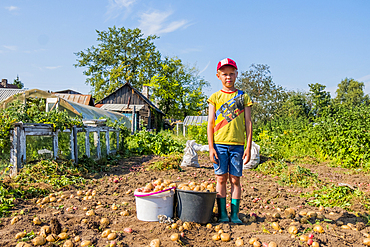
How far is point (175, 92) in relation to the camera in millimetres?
35562

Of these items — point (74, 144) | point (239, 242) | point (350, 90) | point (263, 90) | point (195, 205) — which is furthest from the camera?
point (350, 90)

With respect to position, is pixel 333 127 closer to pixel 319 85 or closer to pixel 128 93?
pixel 319 85

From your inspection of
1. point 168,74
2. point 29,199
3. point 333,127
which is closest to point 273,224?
point 29,199

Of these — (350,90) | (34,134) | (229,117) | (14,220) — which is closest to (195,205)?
(229,117)

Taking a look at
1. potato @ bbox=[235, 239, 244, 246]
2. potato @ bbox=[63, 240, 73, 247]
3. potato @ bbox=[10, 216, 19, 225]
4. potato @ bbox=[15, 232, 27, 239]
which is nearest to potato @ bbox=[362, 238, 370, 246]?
potato @ bbox=[235, 239, 244, 246]

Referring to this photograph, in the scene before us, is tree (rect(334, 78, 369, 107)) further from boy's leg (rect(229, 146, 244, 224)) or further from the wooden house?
boy's leg (rect(229, 146, 244, 224))

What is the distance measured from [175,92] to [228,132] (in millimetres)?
32951

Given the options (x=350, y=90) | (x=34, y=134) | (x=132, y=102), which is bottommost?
(x=34, y=134)

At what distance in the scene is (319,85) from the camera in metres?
20.2

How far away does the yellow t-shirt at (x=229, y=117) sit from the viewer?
9.63 ft

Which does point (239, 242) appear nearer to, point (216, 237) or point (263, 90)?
point (216, 237)

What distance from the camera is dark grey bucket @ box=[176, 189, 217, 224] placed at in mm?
2855

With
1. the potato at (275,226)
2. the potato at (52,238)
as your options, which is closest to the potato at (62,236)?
the potato at (52,238)

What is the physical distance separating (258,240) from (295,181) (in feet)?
10.4
